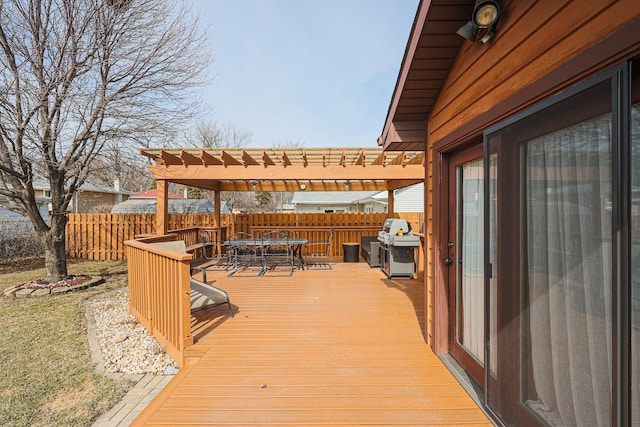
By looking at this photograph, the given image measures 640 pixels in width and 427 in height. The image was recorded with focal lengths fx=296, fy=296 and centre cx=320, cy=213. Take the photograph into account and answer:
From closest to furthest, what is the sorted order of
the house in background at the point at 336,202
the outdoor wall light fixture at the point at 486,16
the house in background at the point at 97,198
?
1. the outdoor wall light fixture at the point at 486,16
2. the house in background at the point at 97,198
3. the house in background at the point at 336,202

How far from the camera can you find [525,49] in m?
1.75

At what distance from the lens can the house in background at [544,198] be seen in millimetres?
1172

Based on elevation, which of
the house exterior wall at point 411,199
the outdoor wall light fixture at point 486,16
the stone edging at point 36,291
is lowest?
the stone edging at point 36,291

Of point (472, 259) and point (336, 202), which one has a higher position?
point (336, 202)

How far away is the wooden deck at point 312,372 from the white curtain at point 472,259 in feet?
1.36

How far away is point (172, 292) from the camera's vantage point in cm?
313

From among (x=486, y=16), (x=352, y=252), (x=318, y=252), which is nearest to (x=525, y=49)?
(x=486, y=16)

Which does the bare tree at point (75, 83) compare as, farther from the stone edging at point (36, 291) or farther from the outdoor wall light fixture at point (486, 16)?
the outdoor wall light fixture at point (486, 16)

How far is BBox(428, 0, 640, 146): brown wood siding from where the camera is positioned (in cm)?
129

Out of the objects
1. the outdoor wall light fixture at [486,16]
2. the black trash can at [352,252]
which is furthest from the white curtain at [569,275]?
the black trash can at [352,252]

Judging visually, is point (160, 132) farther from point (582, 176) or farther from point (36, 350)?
point (582, 176)

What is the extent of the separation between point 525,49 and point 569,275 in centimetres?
131

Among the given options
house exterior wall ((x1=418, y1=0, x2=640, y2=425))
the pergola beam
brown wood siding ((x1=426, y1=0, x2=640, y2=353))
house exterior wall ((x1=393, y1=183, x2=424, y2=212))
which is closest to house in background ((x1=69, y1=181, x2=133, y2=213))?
the pergola beam

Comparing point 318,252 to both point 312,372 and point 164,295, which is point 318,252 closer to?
point 164,295
